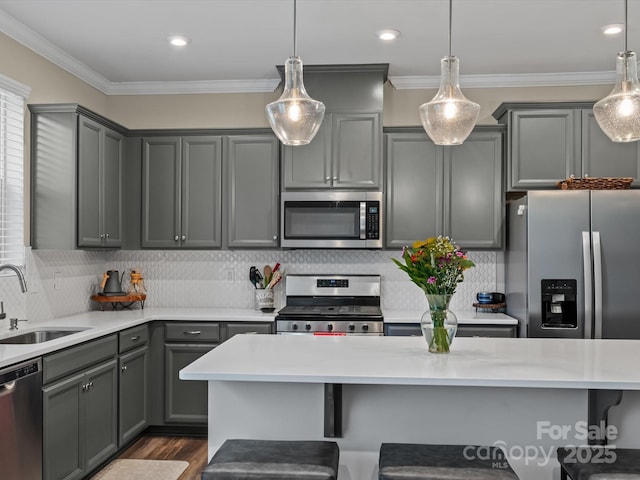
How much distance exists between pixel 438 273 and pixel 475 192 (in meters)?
2.20

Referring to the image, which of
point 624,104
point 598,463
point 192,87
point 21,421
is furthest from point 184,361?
point 624,104

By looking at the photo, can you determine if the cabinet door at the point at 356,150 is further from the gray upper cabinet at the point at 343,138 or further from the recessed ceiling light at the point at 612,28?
the recessed ceiling light at the point at 612,28

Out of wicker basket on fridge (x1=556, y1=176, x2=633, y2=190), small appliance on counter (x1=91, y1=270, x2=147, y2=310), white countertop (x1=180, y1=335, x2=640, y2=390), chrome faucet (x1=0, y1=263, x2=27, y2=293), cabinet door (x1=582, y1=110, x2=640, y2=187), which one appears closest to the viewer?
white countertop (x1=180, y1=335, x2=640, y2=390)

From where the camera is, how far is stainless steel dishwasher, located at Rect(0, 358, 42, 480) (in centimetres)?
268

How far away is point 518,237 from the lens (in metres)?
4.24

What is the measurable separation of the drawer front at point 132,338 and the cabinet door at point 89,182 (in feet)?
2.17

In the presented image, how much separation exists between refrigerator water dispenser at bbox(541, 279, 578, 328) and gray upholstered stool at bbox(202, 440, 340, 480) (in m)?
2.36

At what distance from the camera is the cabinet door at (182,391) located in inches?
172

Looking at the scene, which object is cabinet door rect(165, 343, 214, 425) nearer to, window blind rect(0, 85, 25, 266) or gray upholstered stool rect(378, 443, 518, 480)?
window blind rect(0, 85, 25, 266)

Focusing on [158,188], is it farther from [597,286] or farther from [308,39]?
[597,286]

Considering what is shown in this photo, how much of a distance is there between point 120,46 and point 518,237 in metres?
3.10

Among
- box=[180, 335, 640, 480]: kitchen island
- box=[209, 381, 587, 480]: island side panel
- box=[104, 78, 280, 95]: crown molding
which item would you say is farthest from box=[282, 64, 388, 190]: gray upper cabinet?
box=[209, 381, 587, 480]: island side panel

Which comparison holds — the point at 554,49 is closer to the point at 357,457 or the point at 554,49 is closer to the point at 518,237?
the point at 518,237

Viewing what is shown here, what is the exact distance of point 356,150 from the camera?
14.8 feet
